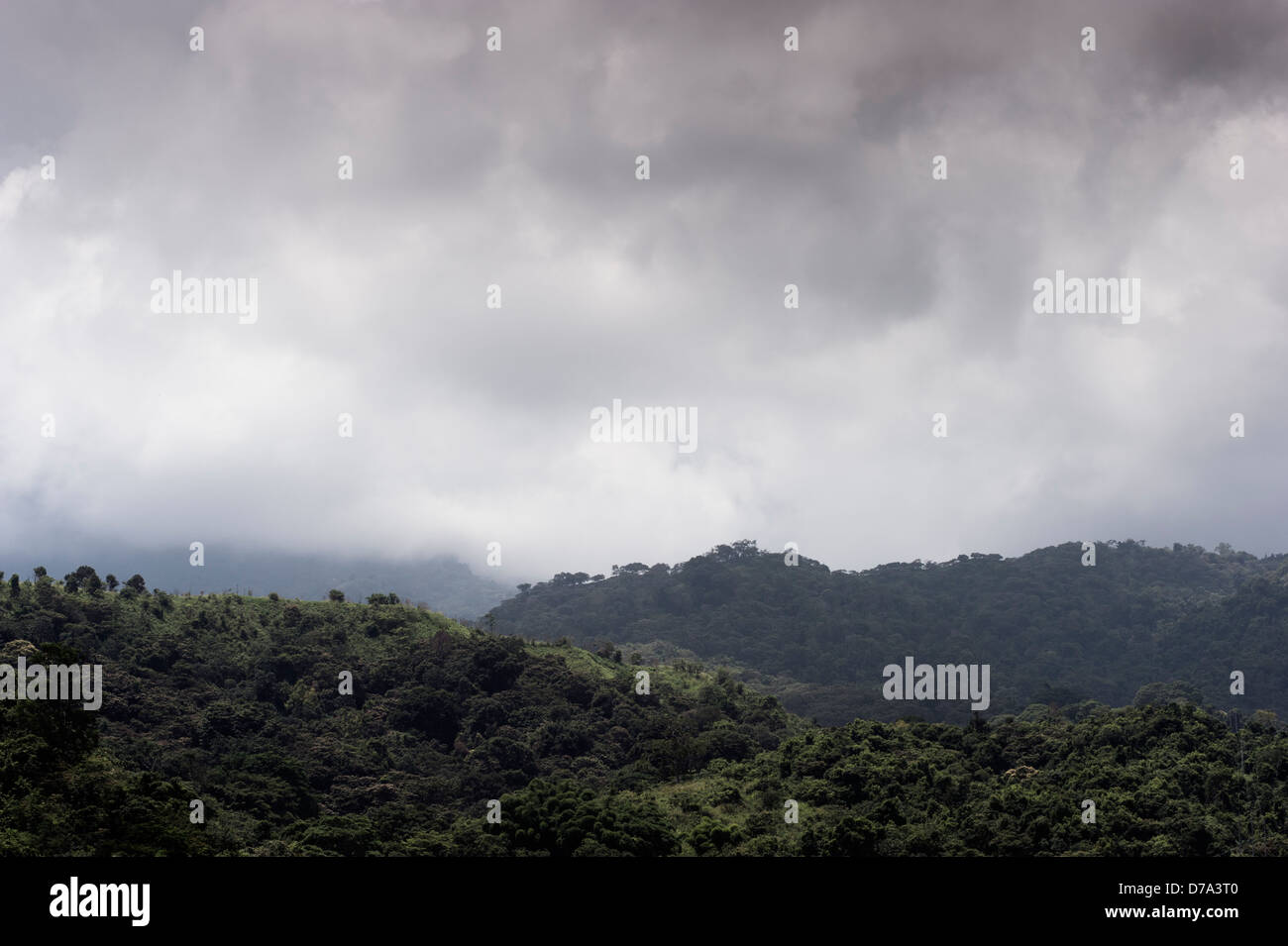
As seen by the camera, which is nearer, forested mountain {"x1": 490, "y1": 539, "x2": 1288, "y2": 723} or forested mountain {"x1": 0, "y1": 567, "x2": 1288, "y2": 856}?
forested mountain {"x1": 0, "y1": 567, "x2": 1288, "y2": 856}

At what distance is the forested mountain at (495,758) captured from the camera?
39438 millimetres

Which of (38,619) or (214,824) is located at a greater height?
(38,619)

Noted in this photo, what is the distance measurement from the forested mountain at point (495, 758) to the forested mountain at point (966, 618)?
58.2m

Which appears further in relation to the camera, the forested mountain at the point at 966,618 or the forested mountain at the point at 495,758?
the forested mountain at the point at 966,618

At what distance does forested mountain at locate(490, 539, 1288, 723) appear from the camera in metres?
144

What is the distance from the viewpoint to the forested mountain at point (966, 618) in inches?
5655

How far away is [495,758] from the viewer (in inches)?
2500

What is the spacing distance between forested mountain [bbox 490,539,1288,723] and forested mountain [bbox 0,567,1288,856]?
58239 millimetres

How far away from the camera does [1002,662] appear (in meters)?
160

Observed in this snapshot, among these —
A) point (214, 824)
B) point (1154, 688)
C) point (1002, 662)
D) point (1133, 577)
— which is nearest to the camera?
point (214, 824)

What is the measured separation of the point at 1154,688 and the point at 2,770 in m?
104

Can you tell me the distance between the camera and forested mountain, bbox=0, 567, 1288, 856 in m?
39.4
